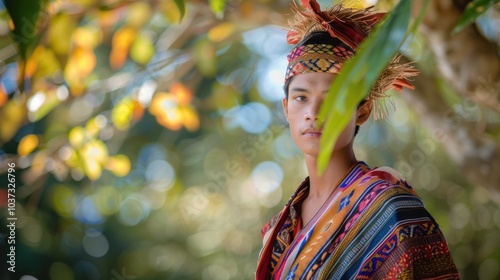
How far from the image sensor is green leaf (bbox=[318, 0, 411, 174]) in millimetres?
514

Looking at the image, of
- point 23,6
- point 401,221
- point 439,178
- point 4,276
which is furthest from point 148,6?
point 439,178

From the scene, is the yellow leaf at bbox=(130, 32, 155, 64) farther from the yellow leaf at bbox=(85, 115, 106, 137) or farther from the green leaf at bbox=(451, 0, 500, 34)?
the green leaf at bbox=(451, 0, 500, 34)

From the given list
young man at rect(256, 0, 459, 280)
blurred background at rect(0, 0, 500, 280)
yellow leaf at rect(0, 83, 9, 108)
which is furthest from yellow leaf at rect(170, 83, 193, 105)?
young man at rect(256, 0, 459, 280)

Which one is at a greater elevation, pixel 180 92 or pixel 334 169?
pixel 334 169

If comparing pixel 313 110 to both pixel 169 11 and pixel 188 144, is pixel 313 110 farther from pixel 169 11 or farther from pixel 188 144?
pixel 188 144

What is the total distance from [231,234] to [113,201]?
2.69 ft

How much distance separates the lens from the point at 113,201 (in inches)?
190

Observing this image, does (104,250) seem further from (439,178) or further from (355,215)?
(355,215)

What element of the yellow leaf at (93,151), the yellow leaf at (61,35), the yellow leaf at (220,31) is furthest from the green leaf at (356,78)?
the yellow leaf at (93,151)

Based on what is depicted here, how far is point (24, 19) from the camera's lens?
0.52 meters

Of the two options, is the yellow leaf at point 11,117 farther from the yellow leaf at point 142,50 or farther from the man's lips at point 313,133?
the man's lips at point 313,133

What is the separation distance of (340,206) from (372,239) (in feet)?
0.39

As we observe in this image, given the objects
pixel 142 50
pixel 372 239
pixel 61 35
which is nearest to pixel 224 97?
pixel 142 50

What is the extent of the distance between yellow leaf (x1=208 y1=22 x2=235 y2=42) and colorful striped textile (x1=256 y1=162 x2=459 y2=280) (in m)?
1.26
